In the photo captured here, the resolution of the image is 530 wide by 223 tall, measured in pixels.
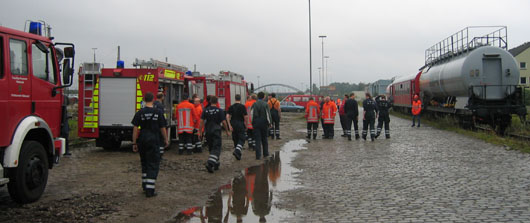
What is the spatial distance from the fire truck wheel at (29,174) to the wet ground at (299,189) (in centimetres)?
18

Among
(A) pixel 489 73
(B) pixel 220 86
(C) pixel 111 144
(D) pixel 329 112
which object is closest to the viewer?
(C) pixel 111 144

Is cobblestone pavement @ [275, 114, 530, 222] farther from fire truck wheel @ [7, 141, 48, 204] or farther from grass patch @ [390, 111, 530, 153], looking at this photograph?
fire truck wheel @ [7, 141, 48, 204]

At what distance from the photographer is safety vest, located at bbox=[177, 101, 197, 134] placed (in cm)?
1302

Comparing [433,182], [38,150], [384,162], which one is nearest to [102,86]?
[38,150]

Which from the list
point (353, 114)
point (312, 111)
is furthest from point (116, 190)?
point (353, 114)

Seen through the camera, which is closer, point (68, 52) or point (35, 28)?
point (35, 28)

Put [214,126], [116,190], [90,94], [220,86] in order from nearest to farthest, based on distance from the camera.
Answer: [116,190]
[214,126]
[90,94]
[220,86]

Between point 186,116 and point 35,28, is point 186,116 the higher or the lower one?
the lower one

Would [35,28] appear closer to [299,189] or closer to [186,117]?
[299,189]

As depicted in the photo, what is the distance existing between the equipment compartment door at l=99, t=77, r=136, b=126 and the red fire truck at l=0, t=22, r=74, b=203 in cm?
508

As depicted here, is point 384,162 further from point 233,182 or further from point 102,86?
point 102,86

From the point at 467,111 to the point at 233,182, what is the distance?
44.6ft

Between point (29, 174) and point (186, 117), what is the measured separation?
21.2 ft

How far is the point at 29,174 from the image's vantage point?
6.77 meters
